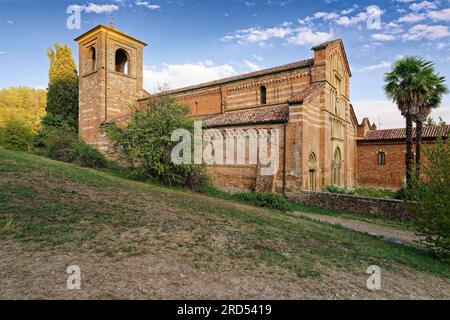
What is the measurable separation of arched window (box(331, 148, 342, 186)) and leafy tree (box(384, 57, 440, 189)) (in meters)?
5.04

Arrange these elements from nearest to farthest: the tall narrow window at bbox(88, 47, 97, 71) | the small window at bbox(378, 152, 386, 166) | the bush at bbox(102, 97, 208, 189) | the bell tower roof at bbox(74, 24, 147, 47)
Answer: the bush at bbox(102, 97, 208, 189) → the bell tower roof at bbox(74, 24, 147, 47) → the small window at bbox(378, 152, 386, 166) → the tall narrow window at bbox(88, 47, 97, 71)

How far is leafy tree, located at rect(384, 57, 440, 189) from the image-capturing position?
16.0 m

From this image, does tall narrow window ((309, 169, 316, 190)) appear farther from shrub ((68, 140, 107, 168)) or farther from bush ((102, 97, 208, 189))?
shrub ((68, 140, 107, 168))

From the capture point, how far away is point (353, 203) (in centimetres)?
1404

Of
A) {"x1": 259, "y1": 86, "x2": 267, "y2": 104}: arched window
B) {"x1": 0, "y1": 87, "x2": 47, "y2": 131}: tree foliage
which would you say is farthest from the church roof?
{"x1": 0, "y1": 87, "x2": 47, "y2": 131}: tree foliage

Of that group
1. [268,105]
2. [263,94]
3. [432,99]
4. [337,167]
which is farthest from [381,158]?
[263,94]

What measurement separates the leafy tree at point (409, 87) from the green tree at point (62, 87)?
32.4m

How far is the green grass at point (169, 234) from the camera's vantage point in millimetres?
4871

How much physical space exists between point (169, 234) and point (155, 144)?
9.48 metres

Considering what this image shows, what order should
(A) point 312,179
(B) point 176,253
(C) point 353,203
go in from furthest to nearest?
(A) point 312,179 < (C) point 353,203 < (B) point 176,253

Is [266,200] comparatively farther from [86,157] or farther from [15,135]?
[15,135]
